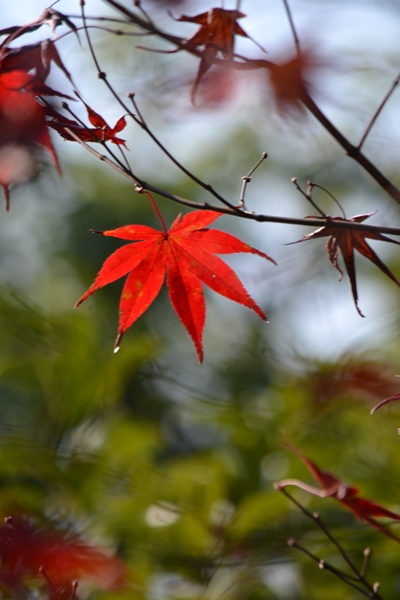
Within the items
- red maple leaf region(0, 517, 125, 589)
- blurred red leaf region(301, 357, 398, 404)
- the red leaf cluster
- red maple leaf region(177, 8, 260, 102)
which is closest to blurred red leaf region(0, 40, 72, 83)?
the red leaf cluster

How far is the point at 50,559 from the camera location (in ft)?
2.43

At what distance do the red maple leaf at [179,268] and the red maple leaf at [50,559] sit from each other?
0.32 m

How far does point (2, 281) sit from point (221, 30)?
199 cm

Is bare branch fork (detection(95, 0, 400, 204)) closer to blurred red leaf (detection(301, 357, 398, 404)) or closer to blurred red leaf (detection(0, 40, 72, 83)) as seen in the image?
blurred red leaf (detection(0, 40, 72, 83))

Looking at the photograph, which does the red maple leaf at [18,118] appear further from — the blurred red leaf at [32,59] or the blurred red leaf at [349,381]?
the blurred red leaf at [349,381]

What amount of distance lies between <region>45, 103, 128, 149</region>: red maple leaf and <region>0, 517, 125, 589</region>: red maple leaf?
0.43 meters

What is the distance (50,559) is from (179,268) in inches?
17.7

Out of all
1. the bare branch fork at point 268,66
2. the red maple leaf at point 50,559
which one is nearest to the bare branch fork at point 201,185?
the bare branch fork at point 268,66

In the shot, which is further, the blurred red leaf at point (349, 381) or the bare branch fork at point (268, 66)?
the blurred red leaf at point (349, 381)

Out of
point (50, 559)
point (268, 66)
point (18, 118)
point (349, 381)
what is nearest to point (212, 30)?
point (268, 66)

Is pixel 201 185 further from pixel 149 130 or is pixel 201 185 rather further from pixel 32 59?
pixel 32 59

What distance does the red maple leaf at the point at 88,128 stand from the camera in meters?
0.48

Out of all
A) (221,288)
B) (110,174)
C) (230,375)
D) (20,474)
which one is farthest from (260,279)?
(110,174)

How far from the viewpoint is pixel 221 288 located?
0.52 meters
